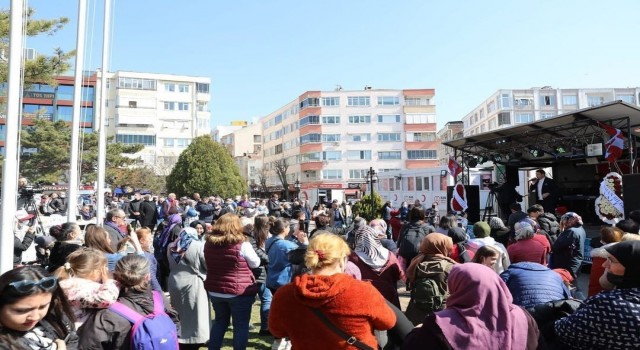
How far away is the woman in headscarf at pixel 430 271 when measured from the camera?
3730 millimetres

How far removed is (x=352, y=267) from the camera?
4047 millimetres

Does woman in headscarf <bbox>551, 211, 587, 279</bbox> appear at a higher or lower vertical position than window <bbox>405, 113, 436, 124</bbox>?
lower

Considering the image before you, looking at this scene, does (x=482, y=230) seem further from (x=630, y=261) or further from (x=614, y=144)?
(x=614, y=144)

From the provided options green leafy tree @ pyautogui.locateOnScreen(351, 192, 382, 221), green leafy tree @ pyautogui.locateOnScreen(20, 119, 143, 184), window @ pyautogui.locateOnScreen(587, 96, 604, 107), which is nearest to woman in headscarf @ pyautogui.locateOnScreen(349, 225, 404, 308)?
green leafy tree @ pyautogui.locateOnScreen(351, 192, 382, 221)

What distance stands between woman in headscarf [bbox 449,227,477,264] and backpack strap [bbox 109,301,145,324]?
3.62 meters

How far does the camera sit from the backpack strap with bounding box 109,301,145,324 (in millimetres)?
2752

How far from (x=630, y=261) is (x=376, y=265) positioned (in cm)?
231

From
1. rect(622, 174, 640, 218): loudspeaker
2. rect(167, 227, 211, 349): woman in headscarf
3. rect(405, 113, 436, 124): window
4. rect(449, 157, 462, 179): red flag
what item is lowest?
rect(167, 227, 211, 349): woman in headscarf

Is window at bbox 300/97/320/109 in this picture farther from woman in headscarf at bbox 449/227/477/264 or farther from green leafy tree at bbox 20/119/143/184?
woman in headscarf at bbox 449/227/477/264

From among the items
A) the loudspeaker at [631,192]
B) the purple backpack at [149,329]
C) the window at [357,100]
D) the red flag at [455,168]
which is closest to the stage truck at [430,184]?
the red flag at [455,168]

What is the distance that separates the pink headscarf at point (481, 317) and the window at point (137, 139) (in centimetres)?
6492

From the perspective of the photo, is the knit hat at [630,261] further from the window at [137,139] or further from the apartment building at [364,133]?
the window at [137,139]

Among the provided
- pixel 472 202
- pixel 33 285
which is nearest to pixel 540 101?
pixel 472 202

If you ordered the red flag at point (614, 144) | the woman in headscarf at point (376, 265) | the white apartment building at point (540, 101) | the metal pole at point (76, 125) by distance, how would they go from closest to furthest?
the woman in headscarf at point (376, 265) → the metal pole at point (76, 125) → the red flag at point (614, 144) → the white apartment building at point (540, 101)
